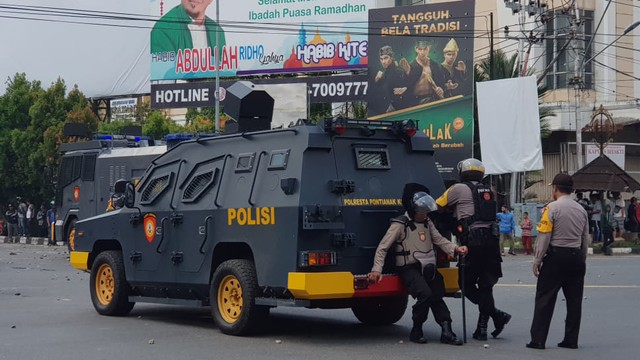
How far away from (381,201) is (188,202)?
2.50 m

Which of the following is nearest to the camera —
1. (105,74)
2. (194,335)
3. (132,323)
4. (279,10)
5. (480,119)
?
(194,335)

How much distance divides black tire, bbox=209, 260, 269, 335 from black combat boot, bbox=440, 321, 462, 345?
196 cm

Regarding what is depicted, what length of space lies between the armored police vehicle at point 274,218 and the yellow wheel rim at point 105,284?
579 mm

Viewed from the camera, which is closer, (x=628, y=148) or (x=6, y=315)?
(x=6, y=315)

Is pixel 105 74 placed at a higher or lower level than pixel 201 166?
higher

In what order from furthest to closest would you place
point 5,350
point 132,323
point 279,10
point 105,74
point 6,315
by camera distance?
point 105,74 < point 279,10 < point 6,315 < point 132,323 < point 5,350

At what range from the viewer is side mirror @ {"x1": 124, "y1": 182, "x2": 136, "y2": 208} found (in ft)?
43.9

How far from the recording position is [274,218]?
36.6ft

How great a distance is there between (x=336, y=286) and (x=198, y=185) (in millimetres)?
2633

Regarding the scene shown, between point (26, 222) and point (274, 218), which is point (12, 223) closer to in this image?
point (26, 222)

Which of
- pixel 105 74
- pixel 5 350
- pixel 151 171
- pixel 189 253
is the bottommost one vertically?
pixel 5 350

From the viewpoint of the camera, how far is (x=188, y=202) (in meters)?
12.6

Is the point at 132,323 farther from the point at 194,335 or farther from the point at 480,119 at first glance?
the point at 480,119

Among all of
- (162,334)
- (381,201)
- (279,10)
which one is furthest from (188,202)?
(279,10)
